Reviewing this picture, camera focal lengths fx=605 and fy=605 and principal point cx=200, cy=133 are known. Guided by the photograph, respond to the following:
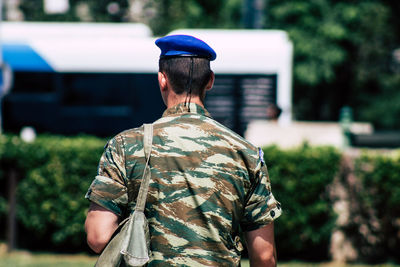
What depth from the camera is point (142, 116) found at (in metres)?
13.6

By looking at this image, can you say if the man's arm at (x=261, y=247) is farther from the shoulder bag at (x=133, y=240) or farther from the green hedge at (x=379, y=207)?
the green hedge at (x=379, y=207)

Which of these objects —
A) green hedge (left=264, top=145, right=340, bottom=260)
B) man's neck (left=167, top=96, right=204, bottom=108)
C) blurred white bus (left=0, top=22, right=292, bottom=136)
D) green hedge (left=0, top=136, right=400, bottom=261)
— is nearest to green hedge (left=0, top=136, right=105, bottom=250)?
green hedge (left=0, top=136, right=400, bottom=261)

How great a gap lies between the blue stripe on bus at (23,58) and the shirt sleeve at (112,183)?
1168 centimetres

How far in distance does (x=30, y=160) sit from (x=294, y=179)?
3.29 metres

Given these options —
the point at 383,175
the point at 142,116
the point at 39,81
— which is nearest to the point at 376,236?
the point at 383,175

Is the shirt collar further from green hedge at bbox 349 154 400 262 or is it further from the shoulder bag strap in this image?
green hedge at bbox 349 154 400 262

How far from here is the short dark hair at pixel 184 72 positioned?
223cm

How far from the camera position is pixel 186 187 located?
6.99 feet

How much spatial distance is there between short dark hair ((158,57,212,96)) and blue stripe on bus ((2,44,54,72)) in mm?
→ 11585

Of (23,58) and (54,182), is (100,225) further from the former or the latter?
(23,58)

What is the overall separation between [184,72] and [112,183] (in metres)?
0.49

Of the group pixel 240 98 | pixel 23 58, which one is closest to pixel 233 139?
pixel 240 98

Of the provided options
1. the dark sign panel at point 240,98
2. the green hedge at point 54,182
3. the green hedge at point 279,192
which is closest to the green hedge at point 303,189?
the green hedge at point 279,192

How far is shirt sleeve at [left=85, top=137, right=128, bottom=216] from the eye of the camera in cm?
209
